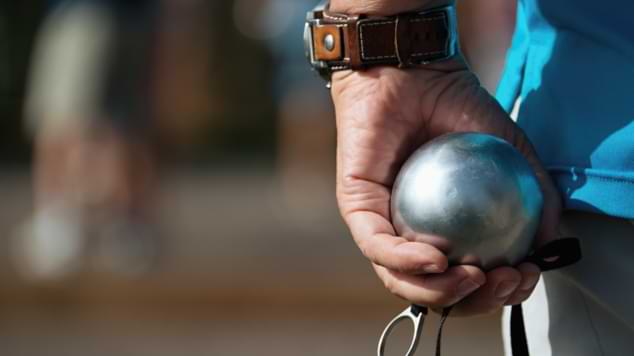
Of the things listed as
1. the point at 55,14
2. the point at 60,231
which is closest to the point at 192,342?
the point at 60,231

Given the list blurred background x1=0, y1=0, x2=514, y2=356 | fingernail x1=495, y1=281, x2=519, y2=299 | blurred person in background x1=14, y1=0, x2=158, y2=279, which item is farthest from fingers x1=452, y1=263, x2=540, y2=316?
blurred person in background x1=14, y1=0, x2=158, y2=279

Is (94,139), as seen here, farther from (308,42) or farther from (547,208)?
(547,208)

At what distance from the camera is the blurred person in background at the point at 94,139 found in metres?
8.05

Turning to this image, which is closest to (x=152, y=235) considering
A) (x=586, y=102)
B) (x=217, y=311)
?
(x=217, y=311)

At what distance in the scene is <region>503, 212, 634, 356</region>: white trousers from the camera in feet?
7.04

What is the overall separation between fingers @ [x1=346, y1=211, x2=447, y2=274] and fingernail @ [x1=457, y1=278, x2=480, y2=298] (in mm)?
37

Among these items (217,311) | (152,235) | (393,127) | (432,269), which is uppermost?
(393,127)

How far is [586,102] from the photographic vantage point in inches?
85.4

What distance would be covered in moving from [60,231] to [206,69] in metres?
6.39

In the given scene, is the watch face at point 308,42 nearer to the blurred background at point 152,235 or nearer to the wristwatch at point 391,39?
the wristwatch at point 391,39

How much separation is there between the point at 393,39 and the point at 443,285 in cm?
41

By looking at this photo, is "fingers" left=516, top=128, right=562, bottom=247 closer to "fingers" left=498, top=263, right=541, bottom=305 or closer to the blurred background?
"fingers" left=498, top=263, right=541, bottom=305

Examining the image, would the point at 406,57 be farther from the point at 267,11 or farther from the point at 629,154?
the point at 267,11

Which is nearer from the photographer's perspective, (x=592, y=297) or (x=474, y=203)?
(x=474, y=203)
